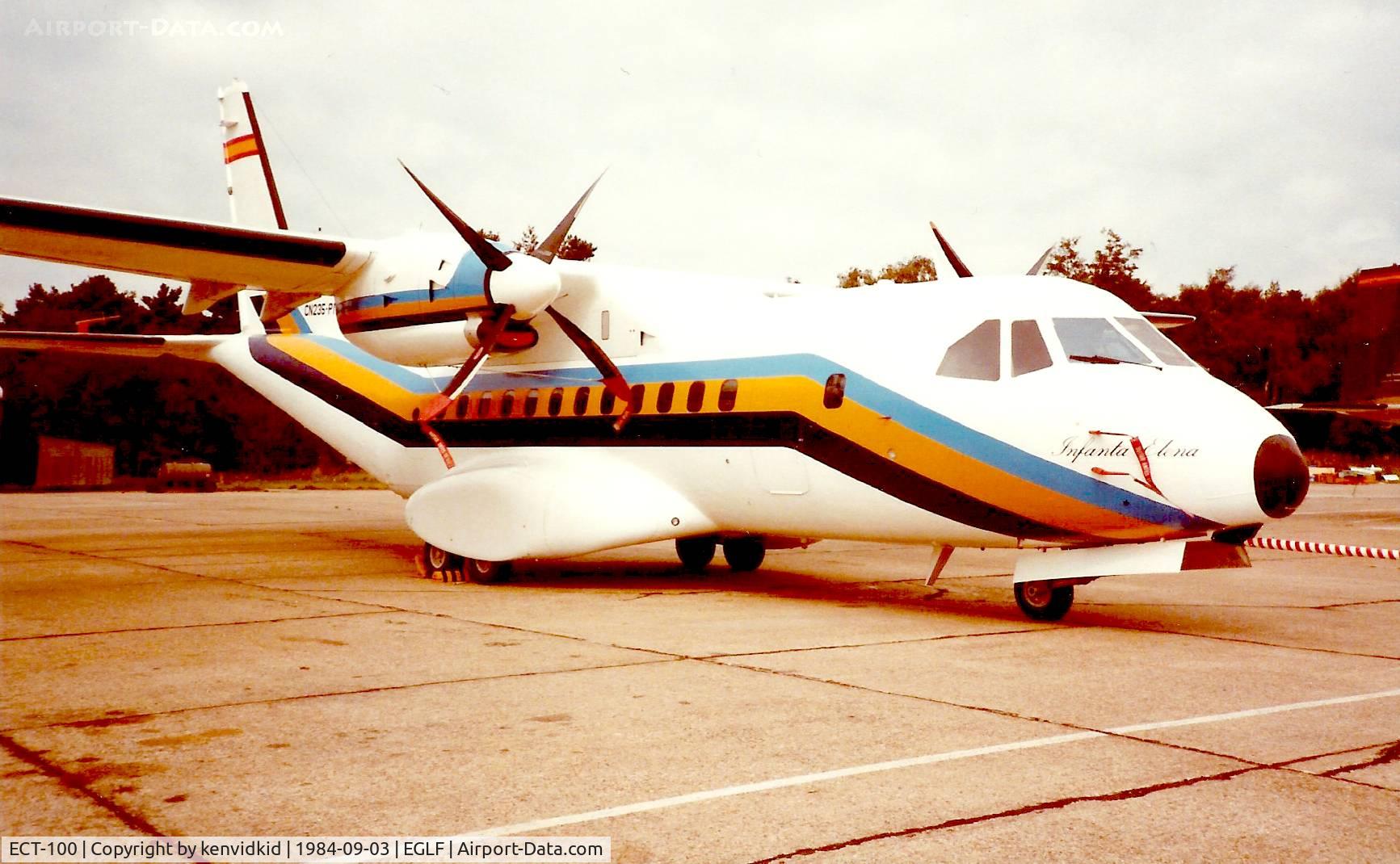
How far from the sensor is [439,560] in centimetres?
1298

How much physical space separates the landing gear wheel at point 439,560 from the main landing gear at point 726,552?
8.70ft

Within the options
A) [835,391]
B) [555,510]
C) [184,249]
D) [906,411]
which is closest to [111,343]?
[184,249]

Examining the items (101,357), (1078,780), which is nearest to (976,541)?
(1078,780)

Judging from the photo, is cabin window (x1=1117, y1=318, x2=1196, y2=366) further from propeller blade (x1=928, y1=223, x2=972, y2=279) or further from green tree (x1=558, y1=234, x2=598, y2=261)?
green tree (x1=558, y1=234, x2=598, y2=261)

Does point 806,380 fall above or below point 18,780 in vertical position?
above

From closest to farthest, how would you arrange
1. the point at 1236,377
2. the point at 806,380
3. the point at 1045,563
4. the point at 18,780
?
the point at 18,780 < the point at 1045,563 < the point at 806,380 < the point at 1236,377

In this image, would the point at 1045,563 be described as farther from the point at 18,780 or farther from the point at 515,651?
the point at 18,780

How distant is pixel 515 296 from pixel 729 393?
2.48 meters

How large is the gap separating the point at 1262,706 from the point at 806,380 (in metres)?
5.15

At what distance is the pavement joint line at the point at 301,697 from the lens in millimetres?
5496

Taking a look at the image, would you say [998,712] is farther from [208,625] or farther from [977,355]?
[208,625]

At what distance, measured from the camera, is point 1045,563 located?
30.9 ft

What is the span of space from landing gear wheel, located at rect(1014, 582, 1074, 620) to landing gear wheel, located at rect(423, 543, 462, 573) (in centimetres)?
609

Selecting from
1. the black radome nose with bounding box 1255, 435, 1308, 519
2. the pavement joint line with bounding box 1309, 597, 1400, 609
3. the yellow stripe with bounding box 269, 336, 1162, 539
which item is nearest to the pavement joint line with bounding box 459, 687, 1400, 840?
the black radome nose with bounding box 1255, 435, 1308, 519
